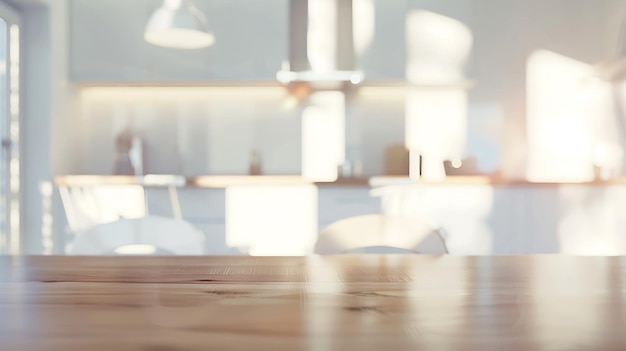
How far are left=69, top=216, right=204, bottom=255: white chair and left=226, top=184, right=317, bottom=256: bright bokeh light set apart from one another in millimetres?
1597

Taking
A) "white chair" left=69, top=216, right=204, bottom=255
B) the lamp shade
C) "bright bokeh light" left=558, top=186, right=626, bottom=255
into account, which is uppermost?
the lamp shade

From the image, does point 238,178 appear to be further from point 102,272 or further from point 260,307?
point 260,307

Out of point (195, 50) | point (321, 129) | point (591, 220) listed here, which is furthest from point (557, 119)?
point (195, 50)

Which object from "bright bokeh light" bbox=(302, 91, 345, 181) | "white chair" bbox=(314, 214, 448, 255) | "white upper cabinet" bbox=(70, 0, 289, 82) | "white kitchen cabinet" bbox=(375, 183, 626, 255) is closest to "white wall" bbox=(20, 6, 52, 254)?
"white upper cabinet" bbox=(70, 0, 289, 82)

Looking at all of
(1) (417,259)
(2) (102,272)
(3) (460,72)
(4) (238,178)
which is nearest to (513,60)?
(3) (460,72)

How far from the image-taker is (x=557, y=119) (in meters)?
3.46

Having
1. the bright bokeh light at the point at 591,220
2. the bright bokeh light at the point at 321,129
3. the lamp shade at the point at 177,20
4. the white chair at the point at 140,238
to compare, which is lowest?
the bright bokeh light at the point at 591,220

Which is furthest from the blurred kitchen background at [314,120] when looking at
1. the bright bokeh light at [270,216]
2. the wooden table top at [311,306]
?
the wooden table top at [311,306]

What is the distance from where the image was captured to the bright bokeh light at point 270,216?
3.04 metres

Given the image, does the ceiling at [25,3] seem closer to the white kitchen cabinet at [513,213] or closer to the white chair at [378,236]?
the white kitchen cabinet at [513,213]

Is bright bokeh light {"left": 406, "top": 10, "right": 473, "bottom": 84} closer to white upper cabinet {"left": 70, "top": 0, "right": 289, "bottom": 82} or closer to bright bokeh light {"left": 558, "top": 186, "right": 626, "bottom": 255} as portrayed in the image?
white upper cabinet {"left": 70, "top": 0, "right": 289, "bottom": 82}

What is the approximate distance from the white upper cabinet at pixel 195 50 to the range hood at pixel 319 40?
67 millimetres

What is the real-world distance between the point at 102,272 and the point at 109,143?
9.95ft

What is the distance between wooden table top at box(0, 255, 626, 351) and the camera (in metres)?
0.43
